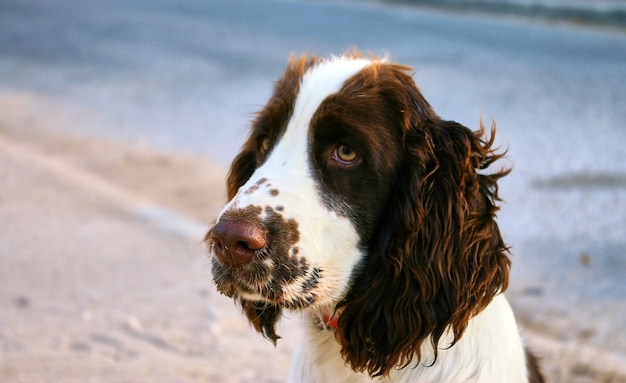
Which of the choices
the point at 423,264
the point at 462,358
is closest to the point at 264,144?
the point at 423,264

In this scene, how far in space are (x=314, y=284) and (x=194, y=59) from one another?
912 cm

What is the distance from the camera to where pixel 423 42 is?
11.4 meters

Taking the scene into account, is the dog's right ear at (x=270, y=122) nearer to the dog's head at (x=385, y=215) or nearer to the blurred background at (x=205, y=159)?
the dog's head at (x=385, y=215)

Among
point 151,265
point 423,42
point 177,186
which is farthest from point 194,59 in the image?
point 151,265

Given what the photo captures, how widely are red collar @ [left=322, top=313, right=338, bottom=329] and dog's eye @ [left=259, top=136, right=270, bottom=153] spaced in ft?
2.26

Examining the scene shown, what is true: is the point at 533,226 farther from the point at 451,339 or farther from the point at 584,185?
the point at 451,339

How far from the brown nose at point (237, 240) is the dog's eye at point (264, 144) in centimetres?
63

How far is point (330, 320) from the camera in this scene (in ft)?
10.1

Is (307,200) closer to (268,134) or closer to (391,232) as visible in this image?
(391,232)

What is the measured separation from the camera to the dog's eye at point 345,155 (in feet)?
9.64

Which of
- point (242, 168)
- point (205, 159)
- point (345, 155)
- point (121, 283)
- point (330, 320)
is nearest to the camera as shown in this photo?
point (345, 155)

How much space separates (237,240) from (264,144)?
0.73m

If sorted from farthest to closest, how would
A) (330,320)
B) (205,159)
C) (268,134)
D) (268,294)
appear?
1. (205,159)
2. (268,134)
3. (330,320)
4. (268,294)

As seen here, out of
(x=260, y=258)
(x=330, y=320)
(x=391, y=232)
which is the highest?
(x=391, y=232)
